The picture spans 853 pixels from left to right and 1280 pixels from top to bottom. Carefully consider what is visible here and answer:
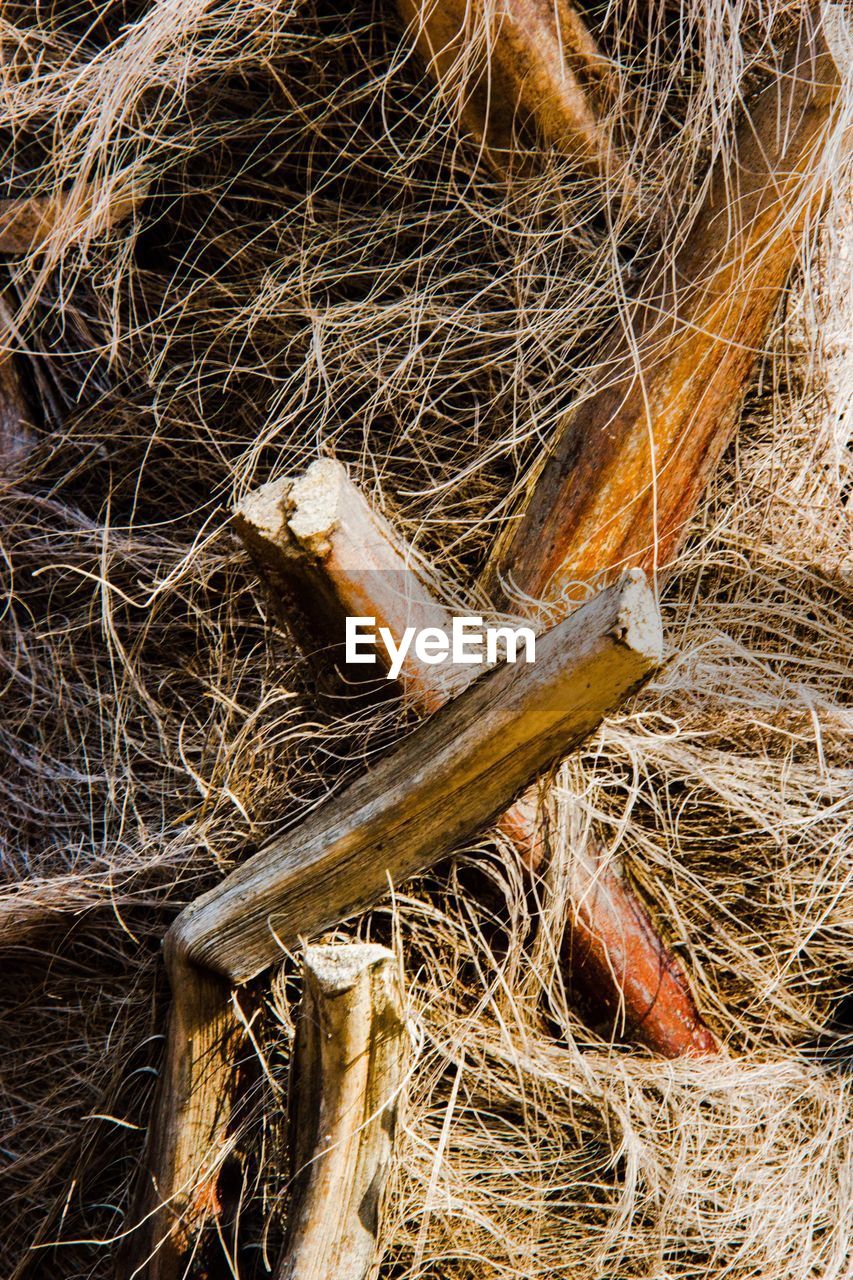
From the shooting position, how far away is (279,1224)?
1451 millimetres

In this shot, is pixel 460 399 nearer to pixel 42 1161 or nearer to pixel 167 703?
pixel 167 703

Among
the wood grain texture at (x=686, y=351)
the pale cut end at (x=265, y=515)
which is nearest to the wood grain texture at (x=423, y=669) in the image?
the pale cut end at (x=265, y=515)

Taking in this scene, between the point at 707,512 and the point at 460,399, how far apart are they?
396 mm

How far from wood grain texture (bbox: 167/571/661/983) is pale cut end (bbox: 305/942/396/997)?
0.32 ft

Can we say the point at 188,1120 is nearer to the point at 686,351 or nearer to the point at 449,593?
the point at 449,593

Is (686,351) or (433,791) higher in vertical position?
(686,351)

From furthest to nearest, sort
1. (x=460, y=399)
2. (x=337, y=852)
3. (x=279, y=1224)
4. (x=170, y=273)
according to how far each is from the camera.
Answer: (x=170, y=273) < (x=460, y=399) < (x=279, y=1224) < (x=337, y=852)

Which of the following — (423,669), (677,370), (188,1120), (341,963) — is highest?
(677,370)

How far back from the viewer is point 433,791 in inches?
50.4

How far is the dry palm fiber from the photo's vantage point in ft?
4.84

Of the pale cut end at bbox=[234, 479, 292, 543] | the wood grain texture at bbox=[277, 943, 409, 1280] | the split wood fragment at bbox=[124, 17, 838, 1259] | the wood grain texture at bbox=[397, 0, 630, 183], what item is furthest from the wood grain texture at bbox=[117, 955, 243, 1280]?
the wood grain texture at bbox=[397, 0, 630, 183]

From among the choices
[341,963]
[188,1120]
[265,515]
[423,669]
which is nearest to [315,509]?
[265,515]

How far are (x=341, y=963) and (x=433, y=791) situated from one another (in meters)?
0.22

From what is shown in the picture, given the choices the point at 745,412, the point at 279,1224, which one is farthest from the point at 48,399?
the point at 279,1224
